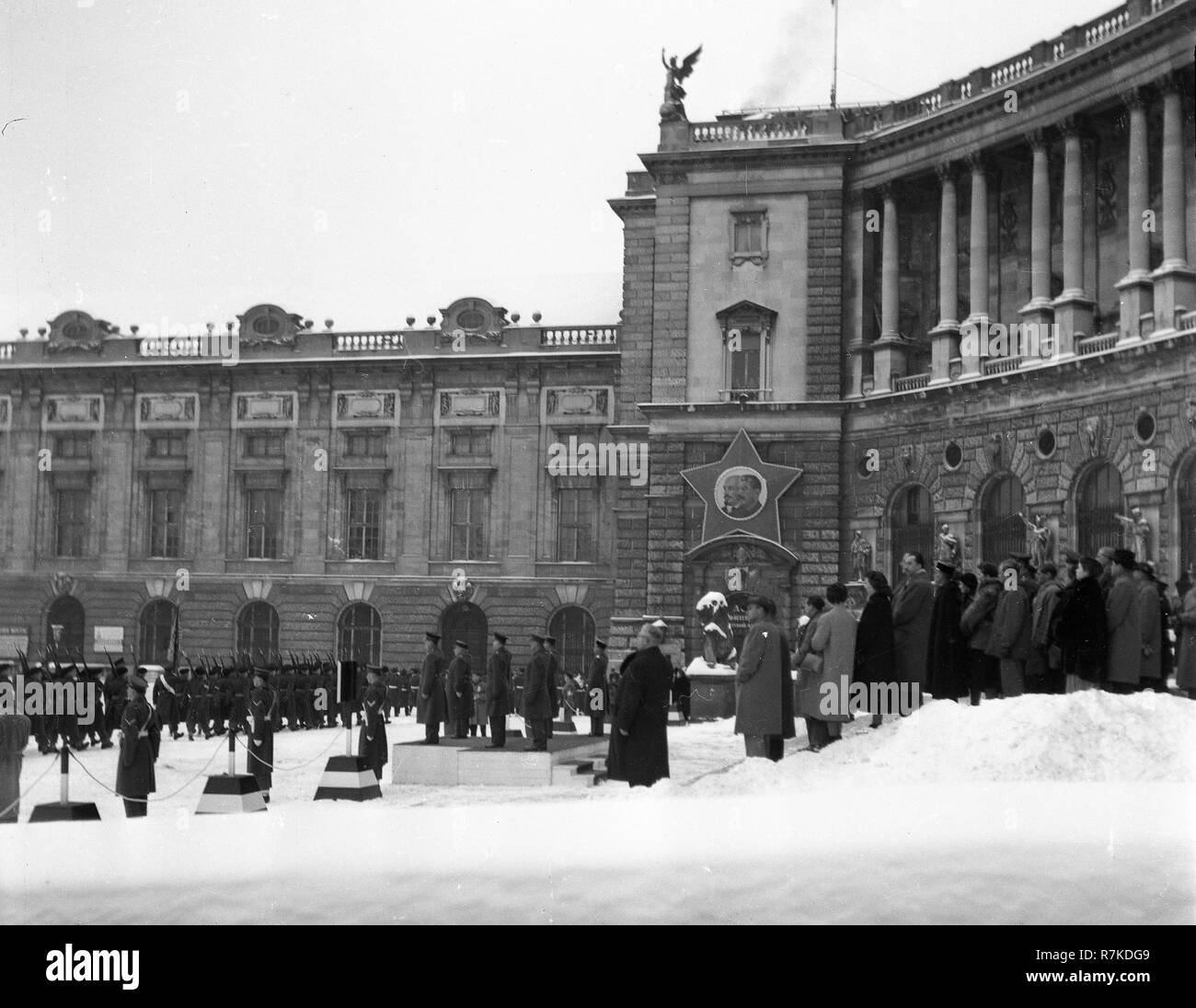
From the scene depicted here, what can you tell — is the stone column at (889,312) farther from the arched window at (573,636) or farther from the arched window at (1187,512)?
the arched window at (573,636)

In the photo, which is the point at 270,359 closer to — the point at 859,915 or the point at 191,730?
the point at 191,730

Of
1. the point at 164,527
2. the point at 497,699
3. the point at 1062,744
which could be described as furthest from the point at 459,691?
the point at 1062,744

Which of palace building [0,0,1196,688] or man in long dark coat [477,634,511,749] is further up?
palace building [0,0,1196,688]

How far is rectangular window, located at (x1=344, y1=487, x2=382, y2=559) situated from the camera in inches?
1251

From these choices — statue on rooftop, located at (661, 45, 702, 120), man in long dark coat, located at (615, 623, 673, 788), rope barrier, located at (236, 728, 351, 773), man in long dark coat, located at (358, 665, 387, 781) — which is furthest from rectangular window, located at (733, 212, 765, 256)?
man in long dark coat, located at (615, 623, 673, 788)

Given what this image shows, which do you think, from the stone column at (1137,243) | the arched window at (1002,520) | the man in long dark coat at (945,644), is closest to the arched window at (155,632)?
the man in long dark coat at (945,644)

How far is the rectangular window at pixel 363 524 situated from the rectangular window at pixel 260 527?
364cm

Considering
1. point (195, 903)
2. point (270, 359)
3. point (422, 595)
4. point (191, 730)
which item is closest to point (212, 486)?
point (270, 359)

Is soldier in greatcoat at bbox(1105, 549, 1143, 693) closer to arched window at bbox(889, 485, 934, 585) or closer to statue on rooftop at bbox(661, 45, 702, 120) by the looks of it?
statue on rooftop at bbox(661, 45, 702, 120)

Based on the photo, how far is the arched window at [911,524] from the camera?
2841 centimetres

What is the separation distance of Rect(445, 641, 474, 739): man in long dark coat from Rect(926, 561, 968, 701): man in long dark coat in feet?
25.5

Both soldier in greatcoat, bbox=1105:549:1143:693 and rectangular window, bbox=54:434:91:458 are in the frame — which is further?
rectangular window, bbox=54:434:91:458

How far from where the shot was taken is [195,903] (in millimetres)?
10859
